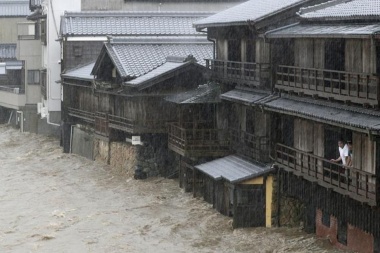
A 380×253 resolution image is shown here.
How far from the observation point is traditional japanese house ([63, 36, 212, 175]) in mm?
41000

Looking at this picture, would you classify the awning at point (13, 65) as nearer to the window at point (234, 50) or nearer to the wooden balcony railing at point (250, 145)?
the window at point (234, 50)

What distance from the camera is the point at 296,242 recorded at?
28.3 metres

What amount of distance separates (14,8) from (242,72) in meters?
44.9

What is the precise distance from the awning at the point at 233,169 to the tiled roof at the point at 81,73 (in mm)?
14265

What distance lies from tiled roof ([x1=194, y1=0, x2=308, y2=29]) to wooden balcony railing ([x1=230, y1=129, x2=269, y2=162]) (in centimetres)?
468

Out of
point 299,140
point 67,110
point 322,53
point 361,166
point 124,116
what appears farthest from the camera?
point 67,110

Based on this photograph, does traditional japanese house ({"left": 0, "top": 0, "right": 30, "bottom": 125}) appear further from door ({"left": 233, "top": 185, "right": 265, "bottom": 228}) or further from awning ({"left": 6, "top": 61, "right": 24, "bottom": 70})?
door ({"left": 233, "top": 185, "right": 265, "bottom": 228})

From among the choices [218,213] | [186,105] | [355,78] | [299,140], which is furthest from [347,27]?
[186,105]

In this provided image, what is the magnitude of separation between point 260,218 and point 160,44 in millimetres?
16932

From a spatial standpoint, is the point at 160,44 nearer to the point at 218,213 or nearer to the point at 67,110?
the point at 67,110

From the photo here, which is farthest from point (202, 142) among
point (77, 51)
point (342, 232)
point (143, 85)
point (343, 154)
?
point (77, 51)

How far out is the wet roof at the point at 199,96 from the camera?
122ft

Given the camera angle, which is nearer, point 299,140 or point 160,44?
point 299,140

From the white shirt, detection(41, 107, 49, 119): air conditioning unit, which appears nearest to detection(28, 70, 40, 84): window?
detection(41, 107, 49, 119): air conditioning unit
